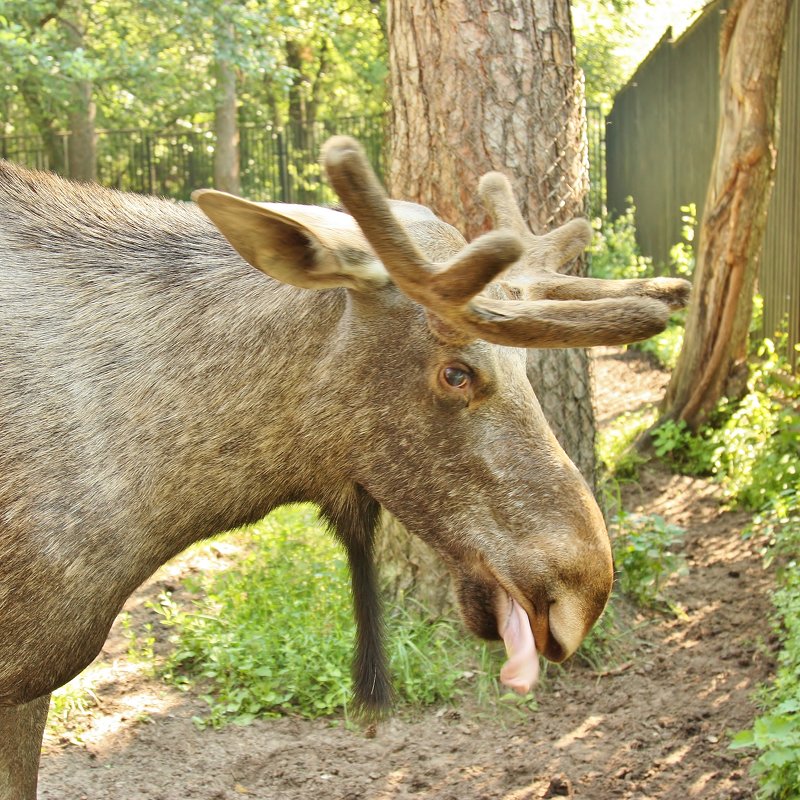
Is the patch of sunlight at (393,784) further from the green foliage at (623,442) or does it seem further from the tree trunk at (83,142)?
the tree trunk at (83,142)

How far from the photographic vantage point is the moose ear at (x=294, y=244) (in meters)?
2.40

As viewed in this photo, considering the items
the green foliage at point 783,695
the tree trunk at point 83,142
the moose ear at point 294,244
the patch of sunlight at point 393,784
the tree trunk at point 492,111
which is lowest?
the patch of sunlight at point 393,784

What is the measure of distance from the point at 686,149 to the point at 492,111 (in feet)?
28.7

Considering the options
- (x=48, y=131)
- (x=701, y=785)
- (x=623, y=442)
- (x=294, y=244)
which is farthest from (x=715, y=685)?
(x=48, y=131)

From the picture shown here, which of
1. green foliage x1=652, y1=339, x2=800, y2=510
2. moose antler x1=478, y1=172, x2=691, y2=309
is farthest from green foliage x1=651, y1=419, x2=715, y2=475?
A: moose antler x1=478, y1=172, x2=691, y2=309

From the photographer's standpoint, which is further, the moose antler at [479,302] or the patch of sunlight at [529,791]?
the patch of sunlight at [529,791]

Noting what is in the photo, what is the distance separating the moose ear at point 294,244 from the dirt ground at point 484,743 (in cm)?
215

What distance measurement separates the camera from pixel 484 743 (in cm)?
424

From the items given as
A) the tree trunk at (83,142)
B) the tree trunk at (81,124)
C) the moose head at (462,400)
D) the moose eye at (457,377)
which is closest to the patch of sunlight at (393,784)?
the moose head at (462,400)

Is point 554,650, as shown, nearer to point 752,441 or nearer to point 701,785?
point 701,785

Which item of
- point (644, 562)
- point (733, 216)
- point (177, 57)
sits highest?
point (177, 57)

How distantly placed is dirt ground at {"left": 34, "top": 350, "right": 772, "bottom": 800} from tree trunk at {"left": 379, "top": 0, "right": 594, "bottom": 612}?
1.18 m

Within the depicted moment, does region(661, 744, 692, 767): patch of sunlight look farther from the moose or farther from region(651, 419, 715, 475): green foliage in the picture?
region(651, 419, 715, 475): green foliage

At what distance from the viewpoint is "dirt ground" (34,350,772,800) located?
392 cm
